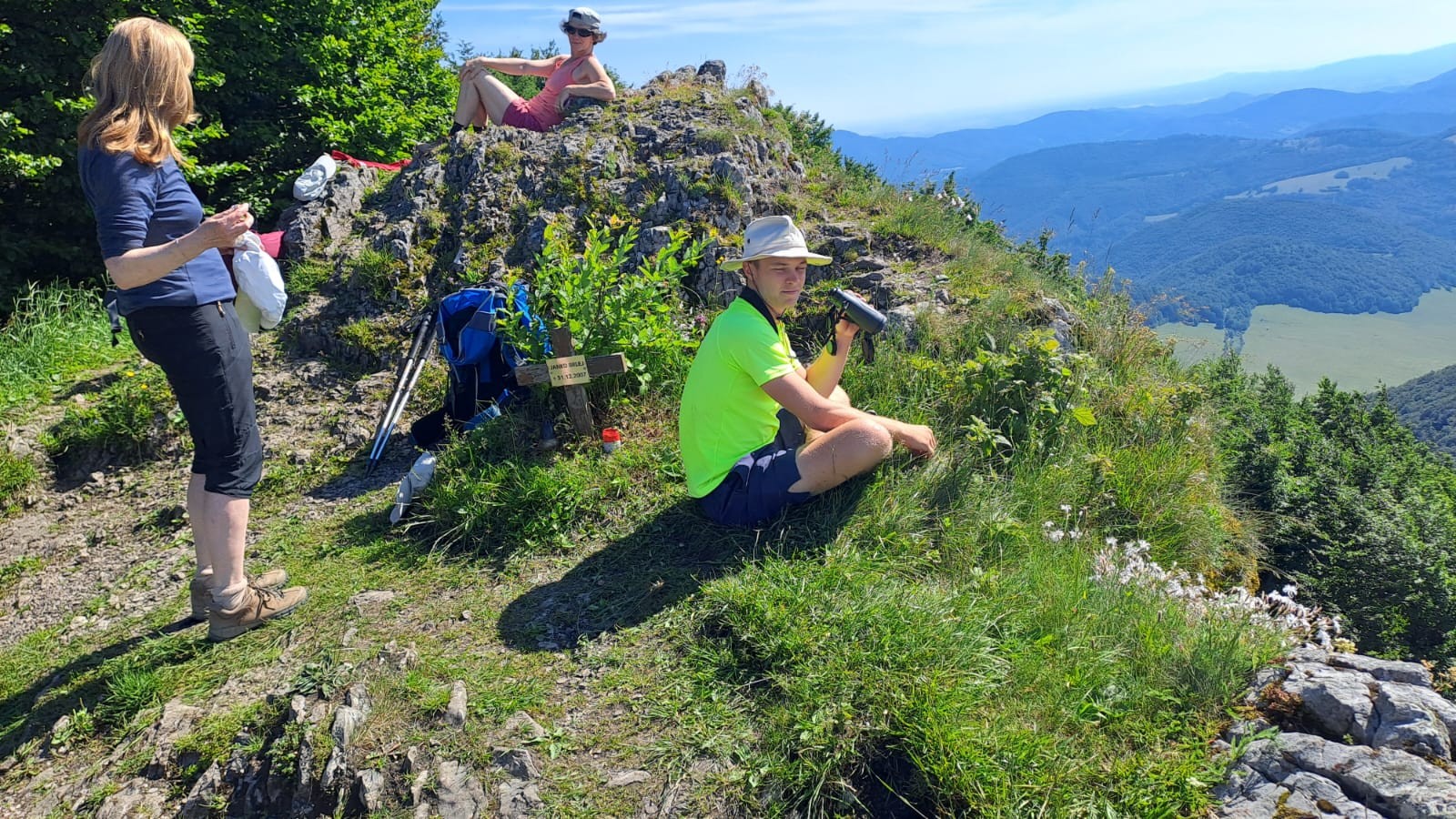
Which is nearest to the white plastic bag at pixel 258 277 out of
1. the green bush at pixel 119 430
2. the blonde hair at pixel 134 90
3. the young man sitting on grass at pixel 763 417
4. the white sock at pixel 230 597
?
the blonde hair at pixel 134 90

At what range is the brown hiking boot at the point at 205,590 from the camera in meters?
3.76

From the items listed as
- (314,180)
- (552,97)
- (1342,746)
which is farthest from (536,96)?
(1342,746)

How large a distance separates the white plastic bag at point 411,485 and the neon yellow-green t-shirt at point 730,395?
1.76 metres

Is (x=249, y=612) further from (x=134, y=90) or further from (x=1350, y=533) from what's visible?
(x=1350, y=533)

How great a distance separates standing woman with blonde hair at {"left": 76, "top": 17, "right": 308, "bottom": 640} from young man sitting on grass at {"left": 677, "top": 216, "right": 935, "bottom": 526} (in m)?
2.14

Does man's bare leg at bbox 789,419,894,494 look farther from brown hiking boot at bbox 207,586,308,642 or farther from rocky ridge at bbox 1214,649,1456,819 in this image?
brown hiking boot at bbox 207,586,308,642

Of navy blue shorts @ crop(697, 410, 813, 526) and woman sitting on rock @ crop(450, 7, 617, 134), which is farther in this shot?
woman sitting on rock @ crop(450, 7, 617, 134)

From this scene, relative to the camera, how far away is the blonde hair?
2.93 meters

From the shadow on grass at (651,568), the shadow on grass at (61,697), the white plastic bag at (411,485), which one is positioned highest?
the white plastic bag at (411,485)

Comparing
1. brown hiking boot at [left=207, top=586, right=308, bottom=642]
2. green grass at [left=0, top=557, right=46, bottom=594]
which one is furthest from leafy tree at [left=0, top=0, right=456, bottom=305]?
brown hiking boot at [left=207, top=586, right=308, bottom=642]

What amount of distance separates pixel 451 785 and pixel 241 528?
5.45 feet

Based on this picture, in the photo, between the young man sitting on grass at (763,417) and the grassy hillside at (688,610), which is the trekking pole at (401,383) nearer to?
the grassy hillside at (688,610)

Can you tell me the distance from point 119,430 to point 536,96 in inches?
229

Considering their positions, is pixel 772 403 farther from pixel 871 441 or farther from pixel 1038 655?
pixel 1038 655
